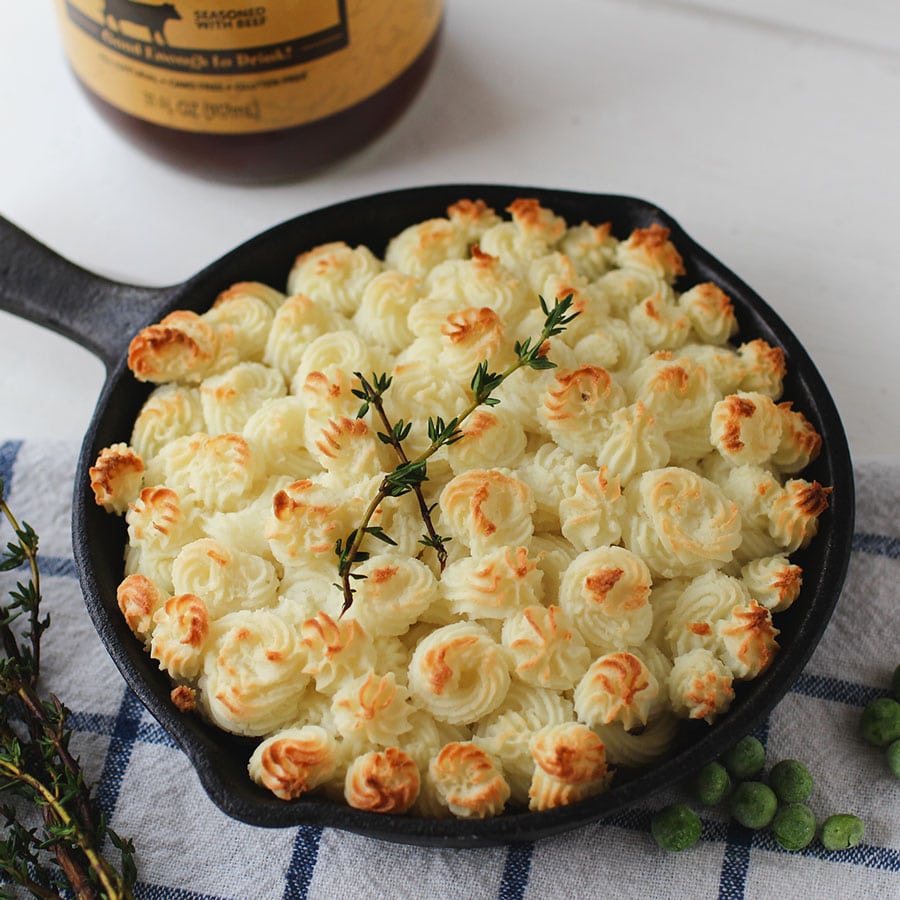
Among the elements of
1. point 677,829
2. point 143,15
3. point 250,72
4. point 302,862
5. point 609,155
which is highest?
point 143,15

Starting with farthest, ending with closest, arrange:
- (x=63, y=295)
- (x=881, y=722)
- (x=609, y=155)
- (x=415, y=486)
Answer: (x=609, y=155), (x=63, y=295), (x=881, y=722), (x=415, y=486)

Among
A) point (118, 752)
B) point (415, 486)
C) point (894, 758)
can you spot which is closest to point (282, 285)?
point (415, 486)

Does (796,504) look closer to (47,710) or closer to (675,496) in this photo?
(675,496)

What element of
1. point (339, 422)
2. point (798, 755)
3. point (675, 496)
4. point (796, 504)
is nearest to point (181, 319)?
point (339, 422)

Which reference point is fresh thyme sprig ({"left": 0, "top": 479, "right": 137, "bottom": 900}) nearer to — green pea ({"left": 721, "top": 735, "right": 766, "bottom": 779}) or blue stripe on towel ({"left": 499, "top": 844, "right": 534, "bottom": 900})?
blue stripe on towel ({"left": 499, "top": 844, "right": 534, "bottom": 900})

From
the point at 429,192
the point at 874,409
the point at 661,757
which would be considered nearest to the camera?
the point at 661,757

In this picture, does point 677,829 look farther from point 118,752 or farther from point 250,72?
point 250,72
